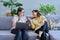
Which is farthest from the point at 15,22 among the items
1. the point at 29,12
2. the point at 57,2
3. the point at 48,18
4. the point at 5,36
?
the point at 57,2

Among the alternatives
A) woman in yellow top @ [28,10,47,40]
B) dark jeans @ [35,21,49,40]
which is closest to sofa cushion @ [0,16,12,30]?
woman in yellow top @ [28,10,47,40]

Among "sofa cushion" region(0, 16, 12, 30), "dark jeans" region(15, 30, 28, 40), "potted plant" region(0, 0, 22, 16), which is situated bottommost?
"dark jeans" region(15, 30, 28, 40)

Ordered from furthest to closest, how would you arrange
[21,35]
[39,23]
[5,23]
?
[5,23] < [39,23] < [21,35]

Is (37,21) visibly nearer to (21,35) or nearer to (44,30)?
(44,30)

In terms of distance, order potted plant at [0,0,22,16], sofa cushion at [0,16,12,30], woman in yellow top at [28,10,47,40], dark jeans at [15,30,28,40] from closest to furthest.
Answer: dark jeans at [15,30,28,40] < woman in yellow top at [28,10,47,40] < sofa cushion at [0,16,12,30] < potted plant at [0,0,22,16]

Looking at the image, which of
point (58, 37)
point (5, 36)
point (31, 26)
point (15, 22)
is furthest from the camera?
point (31, 26)

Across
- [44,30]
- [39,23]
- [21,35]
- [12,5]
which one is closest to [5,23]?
[12,5]

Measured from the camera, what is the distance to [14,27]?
12.1ft

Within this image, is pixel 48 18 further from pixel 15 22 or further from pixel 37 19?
pixel 15 22

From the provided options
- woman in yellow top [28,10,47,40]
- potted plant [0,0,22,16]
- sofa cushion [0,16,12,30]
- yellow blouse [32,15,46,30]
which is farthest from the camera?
potted plant [0,0,22,16]

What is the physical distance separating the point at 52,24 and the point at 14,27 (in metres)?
0.95

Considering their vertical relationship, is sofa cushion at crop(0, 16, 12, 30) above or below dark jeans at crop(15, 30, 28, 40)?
above

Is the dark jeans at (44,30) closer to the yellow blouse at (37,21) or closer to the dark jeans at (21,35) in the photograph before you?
the yellow blouse at (37,21)

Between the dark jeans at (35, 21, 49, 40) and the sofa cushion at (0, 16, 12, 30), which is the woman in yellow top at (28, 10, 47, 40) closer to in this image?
the dark jeans at (35, 21, 49, 40)
